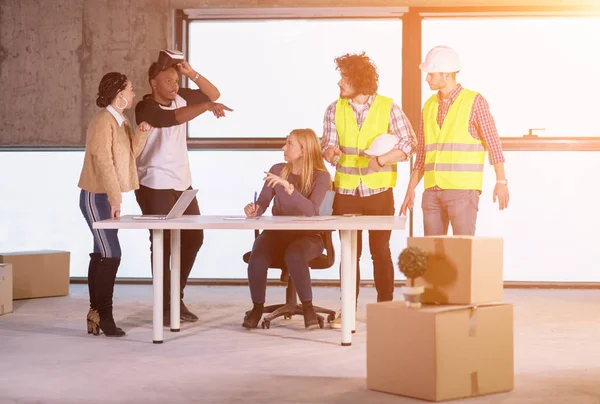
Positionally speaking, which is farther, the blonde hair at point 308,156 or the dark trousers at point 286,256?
the blonde hair at point 308,156

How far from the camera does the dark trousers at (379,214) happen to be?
5680mm

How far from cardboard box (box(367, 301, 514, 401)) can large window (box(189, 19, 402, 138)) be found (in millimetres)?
4400

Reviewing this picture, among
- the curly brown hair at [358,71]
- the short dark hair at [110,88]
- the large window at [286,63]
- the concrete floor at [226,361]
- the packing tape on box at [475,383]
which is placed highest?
the large window at [286,63]

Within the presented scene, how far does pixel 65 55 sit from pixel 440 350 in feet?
18.2

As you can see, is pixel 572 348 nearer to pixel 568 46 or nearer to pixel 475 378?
pixel 475 378

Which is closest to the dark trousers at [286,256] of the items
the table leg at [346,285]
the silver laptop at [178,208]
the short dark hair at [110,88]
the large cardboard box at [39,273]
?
the table leg at [346,285]

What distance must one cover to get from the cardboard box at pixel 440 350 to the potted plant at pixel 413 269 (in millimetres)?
46

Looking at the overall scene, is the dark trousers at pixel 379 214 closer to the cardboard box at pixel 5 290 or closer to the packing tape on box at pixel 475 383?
the packing tape on box at pixel 475 383

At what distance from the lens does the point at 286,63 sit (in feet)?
26.6

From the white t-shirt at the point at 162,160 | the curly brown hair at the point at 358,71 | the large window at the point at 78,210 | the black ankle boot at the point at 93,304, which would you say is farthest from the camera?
the large window at the point at 78,210

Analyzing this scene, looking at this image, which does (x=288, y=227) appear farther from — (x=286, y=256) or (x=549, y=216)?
(x=549, y=216)

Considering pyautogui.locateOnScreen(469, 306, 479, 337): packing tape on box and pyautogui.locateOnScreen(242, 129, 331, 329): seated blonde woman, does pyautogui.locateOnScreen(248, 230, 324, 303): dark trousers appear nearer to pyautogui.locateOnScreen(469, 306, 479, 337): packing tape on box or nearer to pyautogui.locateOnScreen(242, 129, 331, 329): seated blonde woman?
pyautogui.locateOnScreen(242, 129, 331, 329): seated blonde woman

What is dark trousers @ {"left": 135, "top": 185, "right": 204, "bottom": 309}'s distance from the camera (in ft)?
18.8

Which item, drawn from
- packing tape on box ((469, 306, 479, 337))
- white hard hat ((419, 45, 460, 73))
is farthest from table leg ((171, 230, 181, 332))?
packing tape on box ((469, 306, 479, 337))
